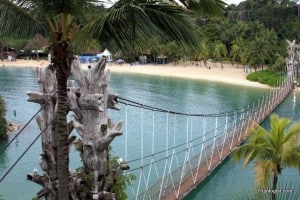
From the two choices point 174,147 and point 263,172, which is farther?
point 174,147

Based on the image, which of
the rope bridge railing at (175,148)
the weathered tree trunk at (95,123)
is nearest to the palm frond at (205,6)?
the weathered tree trunk at (95,123)

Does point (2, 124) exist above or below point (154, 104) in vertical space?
above

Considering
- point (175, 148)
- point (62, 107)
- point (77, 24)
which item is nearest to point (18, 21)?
point (77, 24)

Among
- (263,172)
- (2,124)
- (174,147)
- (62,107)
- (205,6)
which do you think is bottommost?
(2,124)

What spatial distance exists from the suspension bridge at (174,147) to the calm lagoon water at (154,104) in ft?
1.94

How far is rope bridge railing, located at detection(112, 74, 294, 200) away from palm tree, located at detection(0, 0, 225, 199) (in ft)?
7.88

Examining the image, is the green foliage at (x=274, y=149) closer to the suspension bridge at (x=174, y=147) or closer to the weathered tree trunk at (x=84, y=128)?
the suspension bridge at (x=174, y=147)

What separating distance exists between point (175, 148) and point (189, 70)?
116 ft

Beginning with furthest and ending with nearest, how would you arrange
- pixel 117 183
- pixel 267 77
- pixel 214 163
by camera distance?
pixel 267 77, pixel 214 163, pixel 117 183

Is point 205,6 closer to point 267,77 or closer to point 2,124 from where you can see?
point 2,124

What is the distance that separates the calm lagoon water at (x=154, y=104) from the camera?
618 inches

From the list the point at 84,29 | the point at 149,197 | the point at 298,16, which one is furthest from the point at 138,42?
the point at 298,16

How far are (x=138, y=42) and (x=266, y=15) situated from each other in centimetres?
5611

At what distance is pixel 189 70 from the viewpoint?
54.0 metres
